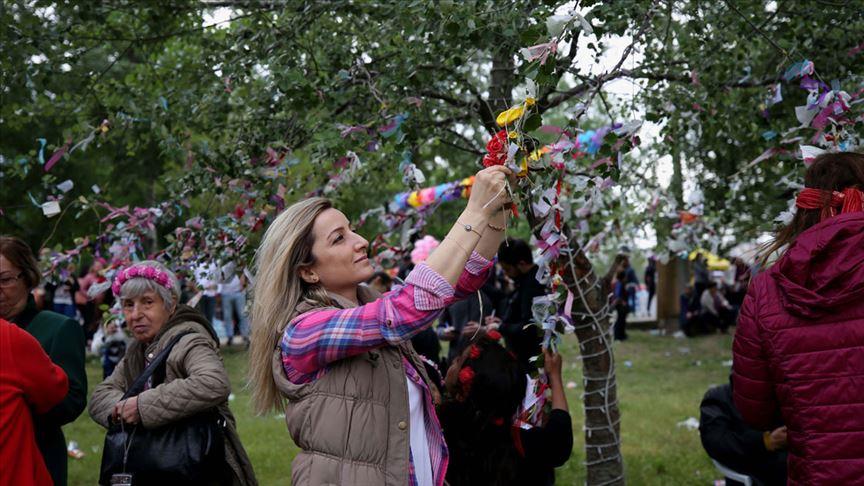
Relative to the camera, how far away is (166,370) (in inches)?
133

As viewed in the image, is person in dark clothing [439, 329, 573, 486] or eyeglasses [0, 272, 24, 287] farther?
eyeglasses [0, 272, 24, 287]

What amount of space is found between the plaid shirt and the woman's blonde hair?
114 mm

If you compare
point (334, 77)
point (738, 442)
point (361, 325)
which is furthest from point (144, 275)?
point (738, 442)

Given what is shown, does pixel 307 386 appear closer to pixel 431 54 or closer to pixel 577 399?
pixel 431 54

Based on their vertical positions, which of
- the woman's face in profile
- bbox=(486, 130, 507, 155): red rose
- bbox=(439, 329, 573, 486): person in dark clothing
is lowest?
bbox=(439, 329, 573, 486): person in dark clothing

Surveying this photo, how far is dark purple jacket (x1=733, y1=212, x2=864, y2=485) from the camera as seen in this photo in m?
2.24

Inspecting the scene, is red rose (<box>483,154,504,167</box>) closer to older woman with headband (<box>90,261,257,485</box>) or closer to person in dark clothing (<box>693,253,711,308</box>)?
older woman with headband (<box>90,261,257,485</box>)

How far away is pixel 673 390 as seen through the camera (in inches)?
403

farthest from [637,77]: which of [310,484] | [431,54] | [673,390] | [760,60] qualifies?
[673,390]

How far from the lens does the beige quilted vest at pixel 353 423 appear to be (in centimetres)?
204

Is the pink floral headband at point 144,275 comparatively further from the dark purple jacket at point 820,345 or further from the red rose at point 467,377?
the dark purple jacket at point 820,345

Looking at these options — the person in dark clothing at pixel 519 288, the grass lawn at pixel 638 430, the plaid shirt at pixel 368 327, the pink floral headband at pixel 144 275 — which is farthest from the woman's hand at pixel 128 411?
the person in dark clothing at pixel 519 288

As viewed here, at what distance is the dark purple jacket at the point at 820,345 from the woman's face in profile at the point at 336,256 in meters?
1.22

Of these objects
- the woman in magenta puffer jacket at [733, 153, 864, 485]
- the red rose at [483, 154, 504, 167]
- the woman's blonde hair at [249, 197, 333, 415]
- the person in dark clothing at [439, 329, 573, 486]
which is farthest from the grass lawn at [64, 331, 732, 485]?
the woman in magenta puffer jacket at [733, 153, 864, 485]
